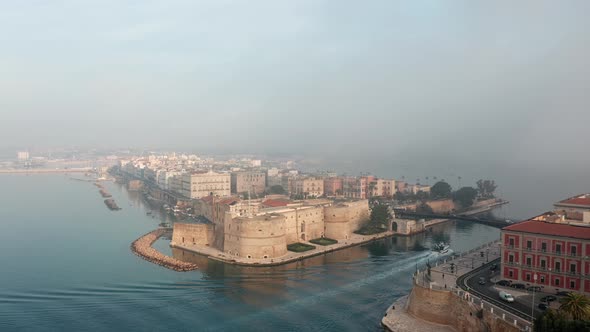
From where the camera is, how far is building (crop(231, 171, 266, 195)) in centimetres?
6141

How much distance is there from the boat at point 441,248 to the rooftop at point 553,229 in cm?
1079

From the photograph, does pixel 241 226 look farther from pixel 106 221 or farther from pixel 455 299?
pixel 106 221

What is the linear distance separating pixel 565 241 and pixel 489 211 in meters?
35.6

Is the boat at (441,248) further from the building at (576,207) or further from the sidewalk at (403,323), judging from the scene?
the sidewalk at (403,323)

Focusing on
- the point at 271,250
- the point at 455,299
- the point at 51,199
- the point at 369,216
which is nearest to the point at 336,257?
the point at 271,250

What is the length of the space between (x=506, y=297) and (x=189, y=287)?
43.3 feet

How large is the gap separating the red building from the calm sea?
493cm

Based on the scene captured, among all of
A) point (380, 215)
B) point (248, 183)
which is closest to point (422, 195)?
point (380, 215)

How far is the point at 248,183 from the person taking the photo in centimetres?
6203

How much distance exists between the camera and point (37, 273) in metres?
23.8

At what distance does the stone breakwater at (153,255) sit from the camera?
24.5m

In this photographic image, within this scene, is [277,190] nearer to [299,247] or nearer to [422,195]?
[422,195]

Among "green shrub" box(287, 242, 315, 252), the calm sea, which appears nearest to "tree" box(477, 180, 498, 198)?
the calm sea

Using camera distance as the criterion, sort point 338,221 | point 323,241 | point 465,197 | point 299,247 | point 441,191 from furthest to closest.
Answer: point 441,191
point 465,197
point 338,221
point 323,241
point 299,247
